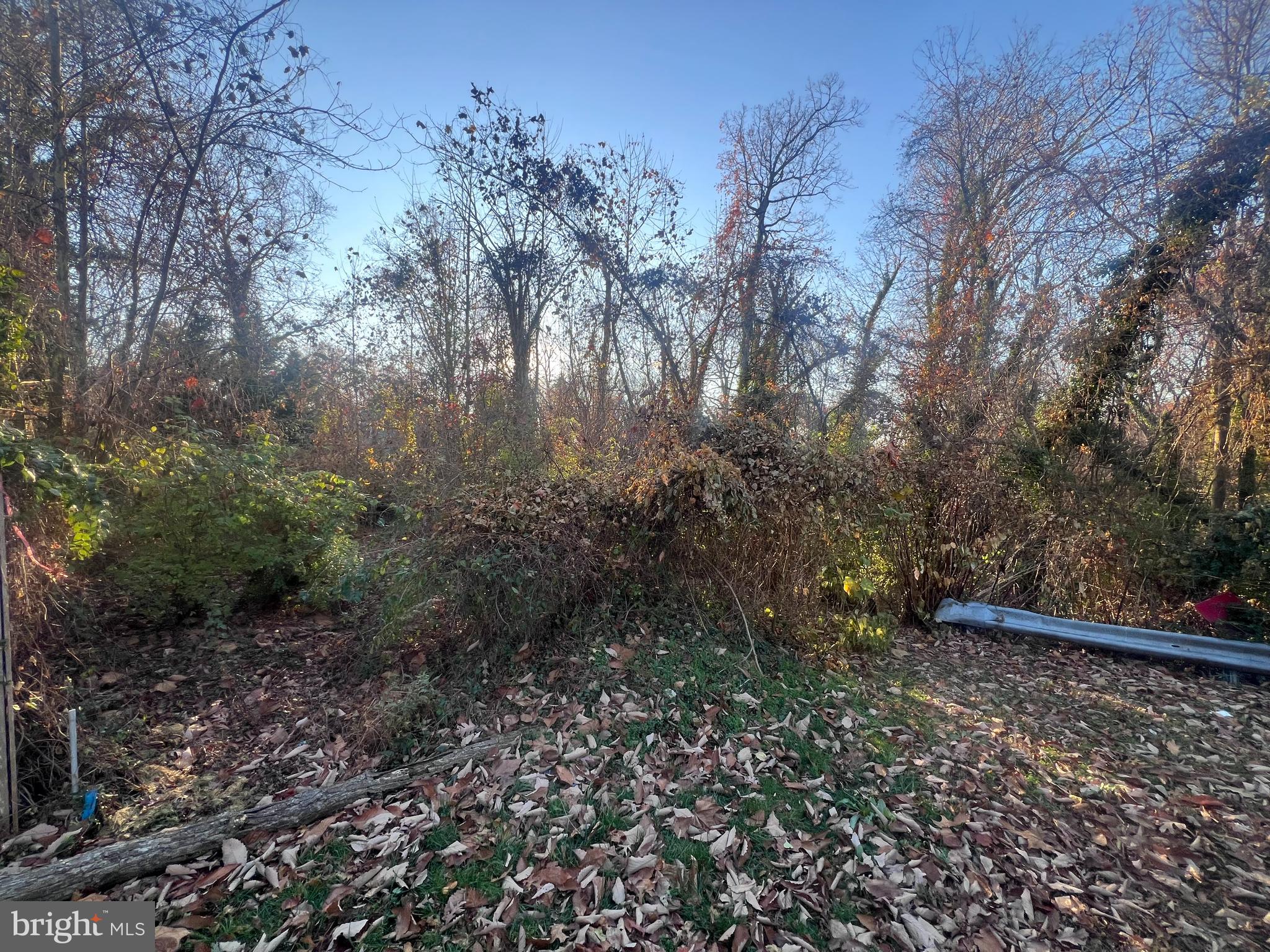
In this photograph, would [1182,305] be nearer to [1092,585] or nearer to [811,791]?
[1092,585]

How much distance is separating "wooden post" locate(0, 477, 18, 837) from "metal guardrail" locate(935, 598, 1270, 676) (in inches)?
256

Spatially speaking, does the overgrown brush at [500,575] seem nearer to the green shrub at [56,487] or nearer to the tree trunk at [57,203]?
the green shrub at [56,487]

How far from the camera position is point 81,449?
12.0 feet

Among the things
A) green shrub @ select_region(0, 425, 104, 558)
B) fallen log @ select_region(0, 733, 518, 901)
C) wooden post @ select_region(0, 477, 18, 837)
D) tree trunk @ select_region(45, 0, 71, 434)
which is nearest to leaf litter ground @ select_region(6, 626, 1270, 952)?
fallen log @ select_region(0, 733, 518, 901)

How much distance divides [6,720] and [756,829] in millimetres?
3582

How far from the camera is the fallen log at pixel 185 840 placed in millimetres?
2018

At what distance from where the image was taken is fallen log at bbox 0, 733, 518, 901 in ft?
6.62

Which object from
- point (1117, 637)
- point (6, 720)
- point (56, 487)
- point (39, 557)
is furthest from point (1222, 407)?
point (39, 557)

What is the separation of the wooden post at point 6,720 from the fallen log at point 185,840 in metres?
0.43

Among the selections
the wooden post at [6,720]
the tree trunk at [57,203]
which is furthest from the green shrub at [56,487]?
the tree trunk at [57,203]

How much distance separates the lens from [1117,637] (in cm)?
452

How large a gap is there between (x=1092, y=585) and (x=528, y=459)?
630 cm

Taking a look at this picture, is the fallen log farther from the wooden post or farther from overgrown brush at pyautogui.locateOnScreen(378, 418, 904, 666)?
overgrown brush at pyautogui.locateOnScreen(378, 418, 904, 666)

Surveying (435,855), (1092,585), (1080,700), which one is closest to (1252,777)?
(1080,700)
